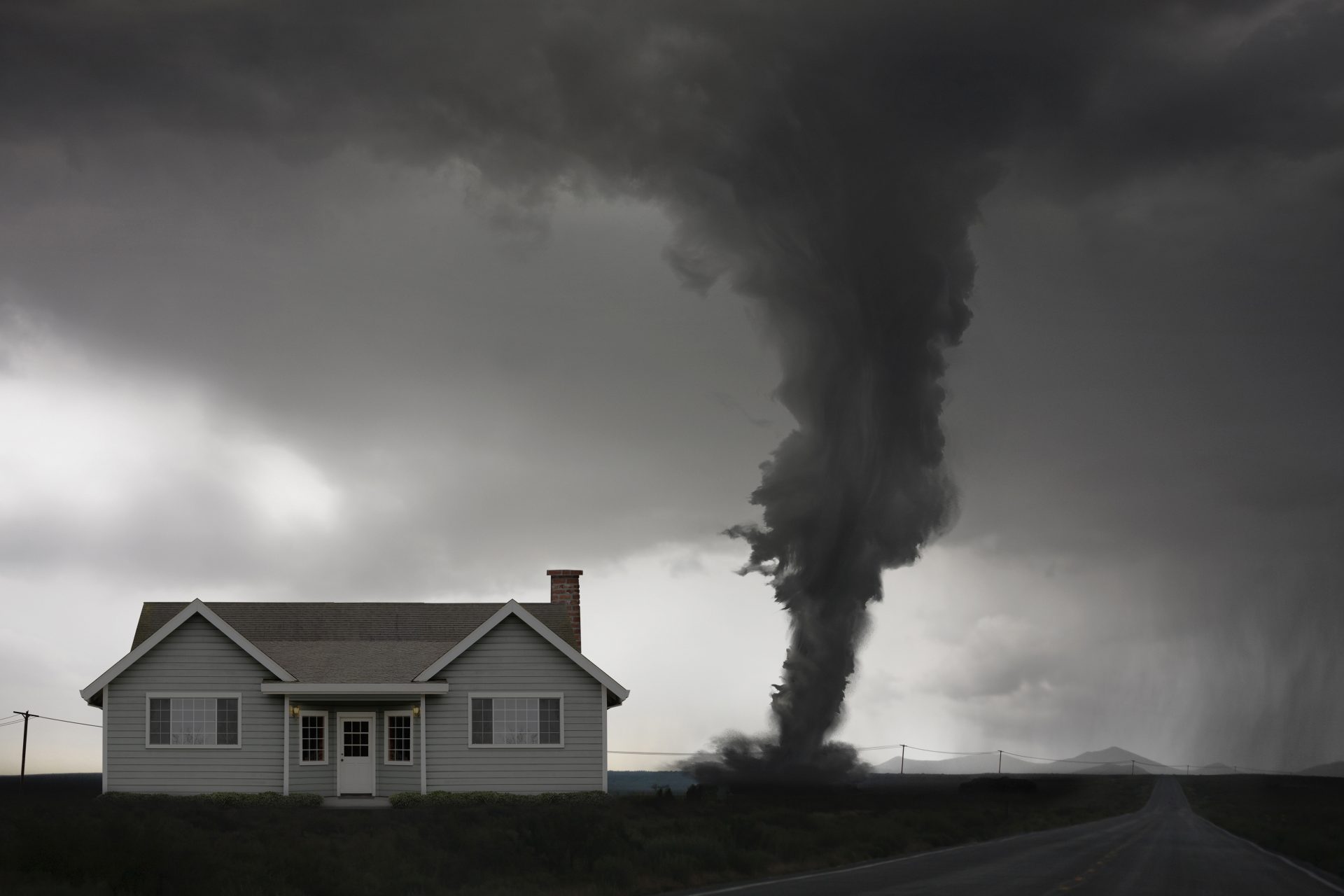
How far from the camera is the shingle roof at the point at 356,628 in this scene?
38625 mm

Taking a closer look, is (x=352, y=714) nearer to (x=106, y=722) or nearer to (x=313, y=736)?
(x=313, y=736)

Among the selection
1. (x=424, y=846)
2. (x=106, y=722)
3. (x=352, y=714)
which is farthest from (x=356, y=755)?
(x=424, y=846)

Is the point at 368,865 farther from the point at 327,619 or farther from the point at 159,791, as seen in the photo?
the point at 327,619

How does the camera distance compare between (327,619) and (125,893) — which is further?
(327,619)

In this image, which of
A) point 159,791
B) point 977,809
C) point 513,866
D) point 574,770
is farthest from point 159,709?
point 977,809

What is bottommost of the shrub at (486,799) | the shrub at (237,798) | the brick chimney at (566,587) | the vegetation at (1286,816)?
the vegetation at (1286,816)

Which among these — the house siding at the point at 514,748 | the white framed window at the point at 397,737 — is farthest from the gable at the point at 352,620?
the white framed window at the point at 397,737

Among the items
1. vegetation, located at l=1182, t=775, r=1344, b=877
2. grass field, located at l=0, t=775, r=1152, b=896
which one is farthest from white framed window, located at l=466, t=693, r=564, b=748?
vegetation, located at l=1182, t=775, r=1344, b=877

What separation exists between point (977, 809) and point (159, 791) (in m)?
34.2

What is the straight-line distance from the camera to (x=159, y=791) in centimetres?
3541

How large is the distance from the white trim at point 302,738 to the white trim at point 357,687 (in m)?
1.07

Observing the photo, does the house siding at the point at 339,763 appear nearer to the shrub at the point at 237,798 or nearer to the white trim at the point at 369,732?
the white trim at the point at 369,732

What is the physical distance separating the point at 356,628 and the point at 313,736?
17.2ft

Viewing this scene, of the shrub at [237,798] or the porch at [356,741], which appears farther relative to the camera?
the porch at [356,741]
